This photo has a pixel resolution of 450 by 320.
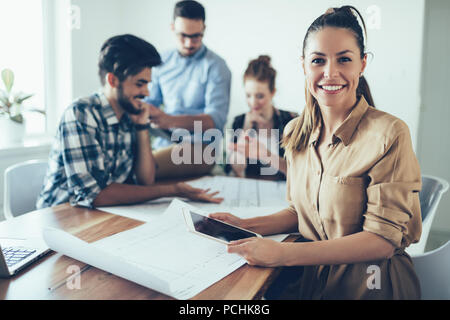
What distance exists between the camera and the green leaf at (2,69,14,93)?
2.21 meters

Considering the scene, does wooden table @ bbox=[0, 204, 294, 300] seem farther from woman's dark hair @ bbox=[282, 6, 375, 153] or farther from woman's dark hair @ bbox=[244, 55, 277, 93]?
woman's dark hair @ bbox=[244, 55, 277, 93]

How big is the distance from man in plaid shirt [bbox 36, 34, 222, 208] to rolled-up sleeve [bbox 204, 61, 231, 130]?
1.64 feet

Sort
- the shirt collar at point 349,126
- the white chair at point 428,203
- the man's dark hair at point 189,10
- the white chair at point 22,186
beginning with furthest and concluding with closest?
the man's dark hair at point 189,10 < the white chair at point 22,186 < the white chair at point 428,203 < the shirt collar at point 349,126

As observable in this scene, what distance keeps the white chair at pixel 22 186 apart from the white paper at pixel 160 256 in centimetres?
80

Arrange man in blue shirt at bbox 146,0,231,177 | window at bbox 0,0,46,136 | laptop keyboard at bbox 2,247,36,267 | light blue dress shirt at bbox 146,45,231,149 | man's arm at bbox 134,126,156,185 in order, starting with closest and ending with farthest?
laptop keyboard at bbox 2,247,36,267 < man's arm at bbox 134,126,156,185 < man in blue shirt at bbox 146,0,231,177 < light blue dress shirt at bbox 146,45,231,149 < window at bbox 0,0,46,136

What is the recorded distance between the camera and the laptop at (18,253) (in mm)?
710

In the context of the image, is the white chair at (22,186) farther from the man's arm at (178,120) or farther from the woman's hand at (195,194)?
the woman's hand at (195,194)

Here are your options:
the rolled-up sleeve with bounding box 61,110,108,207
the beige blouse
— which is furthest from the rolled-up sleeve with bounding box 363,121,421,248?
the rolled-up sleeve with bounding box 61,110,108,207

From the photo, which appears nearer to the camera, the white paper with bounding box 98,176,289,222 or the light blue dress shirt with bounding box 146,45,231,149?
the white paper with bounding box 98,176,289,222

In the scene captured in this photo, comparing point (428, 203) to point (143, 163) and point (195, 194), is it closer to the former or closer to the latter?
point (195, 194)

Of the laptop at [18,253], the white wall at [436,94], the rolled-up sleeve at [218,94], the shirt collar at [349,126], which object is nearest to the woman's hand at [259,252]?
Result: the shirt collar at [349,126]

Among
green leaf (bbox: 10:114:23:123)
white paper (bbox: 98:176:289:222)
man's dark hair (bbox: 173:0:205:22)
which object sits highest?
man's dark hair (bbox: 173:0:205:22)
